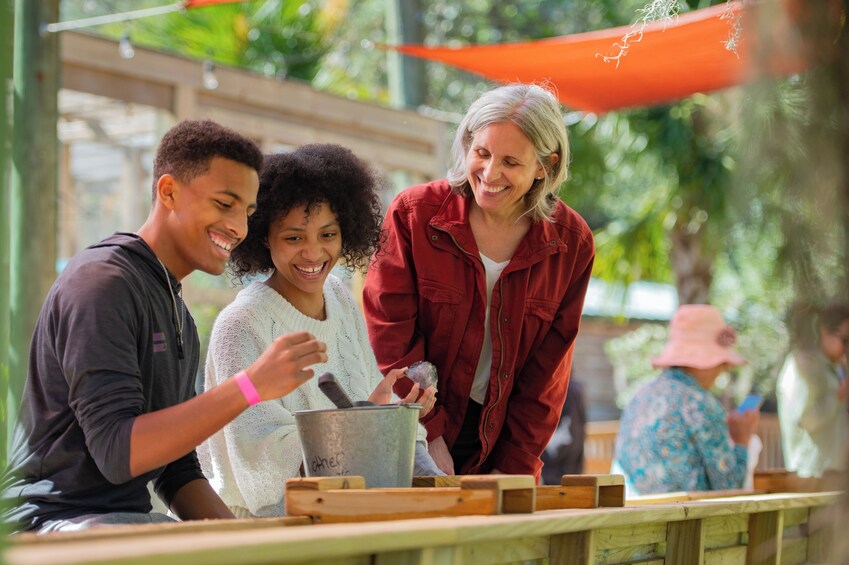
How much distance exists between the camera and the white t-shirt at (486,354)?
3.30m

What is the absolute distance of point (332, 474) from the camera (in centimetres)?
212

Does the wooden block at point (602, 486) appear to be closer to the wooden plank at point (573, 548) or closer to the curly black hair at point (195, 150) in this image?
the wooden plank at point (573, 548)

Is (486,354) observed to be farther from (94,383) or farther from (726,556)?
(94,383)

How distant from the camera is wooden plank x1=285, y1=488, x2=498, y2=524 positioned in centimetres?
193

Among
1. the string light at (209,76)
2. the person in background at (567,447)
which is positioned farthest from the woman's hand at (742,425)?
the string light at (209,76)

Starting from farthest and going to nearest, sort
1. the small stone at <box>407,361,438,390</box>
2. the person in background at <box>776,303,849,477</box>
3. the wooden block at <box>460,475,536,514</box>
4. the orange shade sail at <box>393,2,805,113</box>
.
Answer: the orange shade sail at <box>393,2,805,113</box>, the small stone at <box>407,361,438,390</box>, the wooden block at <box>460,475,536,514</box>, the person in background at <box>776,303,849,477</box>

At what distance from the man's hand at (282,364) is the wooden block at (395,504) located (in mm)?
194

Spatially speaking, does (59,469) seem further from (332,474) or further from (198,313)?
(198,313)

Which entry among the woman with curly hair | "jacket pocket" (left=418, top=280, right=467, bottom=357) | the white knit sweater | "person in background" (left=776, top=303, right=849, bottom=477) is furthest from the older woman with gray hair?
"person in background" (left=776, top=303, right=849, bottom=477)

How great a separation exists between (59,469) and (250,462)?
50 centimetres

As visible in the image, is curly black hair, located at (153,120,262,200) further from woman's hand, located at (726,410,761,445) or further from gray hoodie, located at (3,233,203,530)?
woman's hand, located at (726,410,761,445)

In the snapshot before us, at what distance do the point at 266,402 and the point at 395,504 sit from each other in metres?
0.80

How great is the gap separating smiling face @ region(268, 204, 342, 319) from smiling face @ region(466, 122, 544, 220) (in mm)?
479

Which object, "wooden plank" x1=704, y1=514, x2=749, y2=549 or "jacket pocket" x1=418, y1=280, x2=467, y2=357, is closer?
"wooden plank" x1=704, y1=514, x2=749, y2=549
